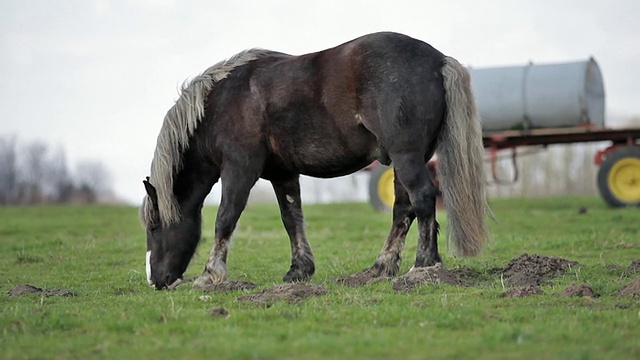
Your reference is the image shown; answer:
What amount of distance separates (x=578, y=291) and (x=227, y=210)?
3159mm

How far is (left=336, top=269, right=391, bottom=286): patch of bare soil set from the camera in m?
7.14

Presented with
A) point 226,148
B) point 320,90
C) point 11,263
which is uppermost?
point 320,90

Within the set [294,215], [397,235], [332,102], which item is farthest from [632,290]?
[294,215]

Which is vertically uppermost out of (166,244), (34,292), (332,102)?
(332,102)

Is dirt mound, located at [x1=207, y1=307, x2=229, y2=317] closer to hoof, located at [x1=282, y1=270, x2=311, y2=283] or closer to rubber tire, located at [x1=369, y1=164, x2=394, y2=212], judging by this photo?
hoof, located at [x1=282, y1=270, x2=311, y2=283]

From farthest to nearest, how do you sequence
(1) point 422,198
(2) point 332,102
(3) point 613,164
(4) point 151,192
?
(3) point 613,164 < (4) point 151,192 < (2) point 332,102 < (1) point 422,198

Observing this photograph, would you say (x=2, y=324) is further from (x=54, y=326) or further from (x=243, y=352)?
(x=243, y=352)

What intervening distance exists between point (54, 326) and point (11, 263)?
551cm

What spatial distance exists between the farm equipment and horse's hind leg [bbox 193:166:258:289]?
9545mm

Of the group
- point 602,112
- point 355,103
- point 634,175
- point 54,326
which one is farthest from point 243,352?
point 602,112

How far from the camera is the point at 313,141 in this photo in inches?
288

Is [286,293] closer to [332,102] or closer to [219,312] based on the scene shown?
[219,312]

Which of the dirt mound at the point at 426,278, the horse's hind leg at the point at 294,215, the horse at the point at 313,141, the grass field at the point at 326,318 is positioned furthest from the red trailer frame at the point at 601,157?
the dirt mound at the point at 426,278

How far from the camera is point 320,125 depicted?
23.7 feet
